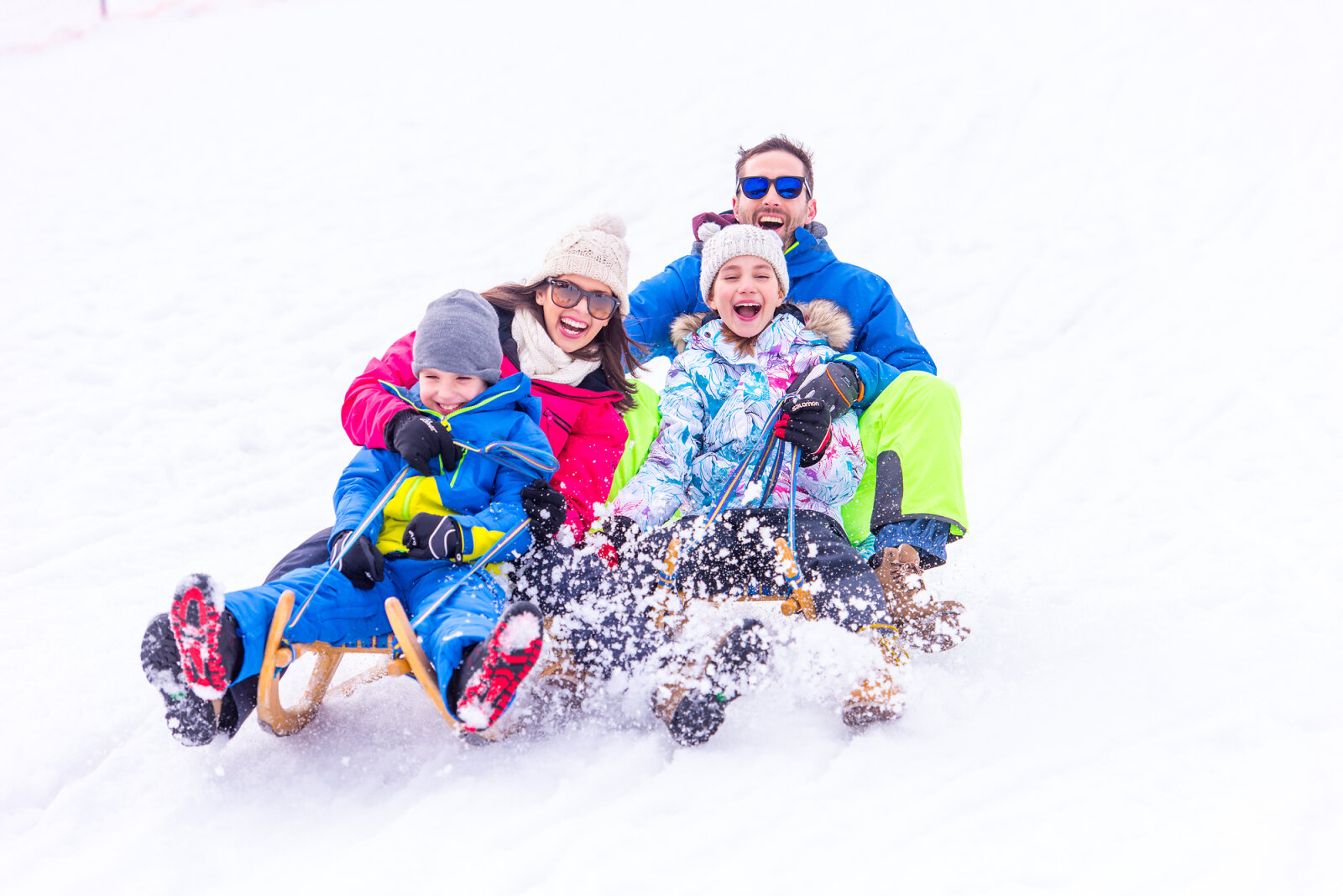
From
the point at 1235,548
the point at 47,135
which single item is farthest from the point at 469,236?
the point at 1235,548

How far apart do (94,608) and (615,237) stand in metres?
1.87

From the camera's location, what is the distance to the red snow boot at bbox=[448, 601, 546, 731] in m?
1.54

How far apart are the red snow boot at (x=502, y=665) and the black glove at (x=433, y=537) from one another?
0.34 m

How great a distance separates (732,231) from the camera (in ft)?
8.32

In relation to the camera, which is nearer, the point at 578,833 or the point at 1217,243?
the point at 578,833

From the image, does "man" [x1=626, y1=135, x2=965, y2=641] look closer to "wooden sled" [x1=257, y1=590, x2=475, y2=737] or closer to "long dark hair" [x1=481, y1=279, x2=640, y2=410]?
"long dark hair" [x1=481, y1=279, x2=640, y2=410]

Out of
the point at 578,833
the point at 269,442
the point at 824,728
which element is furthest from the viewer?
→ the point at 269,442

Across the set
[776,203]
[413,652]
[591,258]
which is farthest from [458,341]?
[776,203]

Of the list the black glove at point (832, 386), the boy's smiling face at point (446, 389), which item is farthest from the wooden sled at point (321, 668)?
the black glove at point (832, 386)

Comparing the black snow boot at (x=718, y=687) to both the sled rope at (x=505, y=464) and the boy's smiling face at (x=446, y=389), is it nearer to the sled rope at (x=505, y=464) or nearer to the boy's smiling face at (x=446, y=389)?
the sled rope at (x=505, y=464)

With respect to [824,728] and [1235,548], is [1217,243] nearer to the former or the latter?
[1235,548]

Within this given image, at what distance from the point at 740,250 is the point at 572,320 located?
52 centimetres

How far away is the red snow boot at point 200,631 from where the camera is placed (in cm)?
151

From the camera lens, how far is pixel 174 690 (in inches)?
63.2
